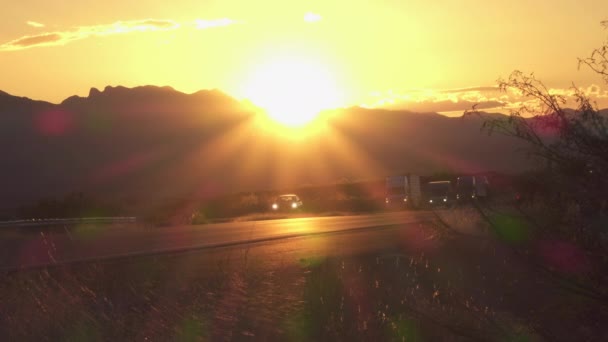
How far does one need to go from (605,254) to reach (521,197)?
1981 mm

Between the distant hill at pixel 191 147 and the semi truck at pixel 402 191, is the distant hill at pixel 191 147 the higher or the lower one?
the higher one

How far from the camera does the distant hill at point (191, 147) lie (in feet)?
386

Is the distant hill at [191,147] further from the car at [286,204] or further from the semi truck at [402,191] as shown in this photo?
the semi truck at [402,191]

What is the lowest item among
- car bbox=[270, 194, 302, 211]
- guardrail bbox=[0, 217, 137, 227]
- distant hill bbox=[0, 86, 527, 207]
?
car bbox=[270, 194, 302, 211]

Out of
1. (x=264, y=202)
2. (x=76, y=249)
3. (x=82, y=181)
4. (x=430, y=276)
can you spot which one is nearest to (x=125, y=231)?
(x=76, y=249)

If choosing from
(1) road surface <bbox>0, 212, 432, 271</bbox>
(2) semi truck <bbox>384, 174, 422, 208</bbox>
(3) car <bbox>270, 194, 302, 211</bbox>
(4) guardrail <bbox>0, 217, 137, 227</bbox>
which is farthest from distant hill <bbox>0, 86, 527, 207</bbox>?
(1) road surface <bbox>0, 212, 432, 271</bbox>

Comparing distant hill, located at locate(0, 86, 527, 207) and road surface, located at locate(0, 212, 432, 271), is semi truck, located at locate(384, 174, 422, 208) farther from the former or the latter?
distant hill, located at locate(0, 86, 527, 207)

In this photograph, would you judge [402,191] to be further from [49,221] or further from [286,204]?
[49,221]

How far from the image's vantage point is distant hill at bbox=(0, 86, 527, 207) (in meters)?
118

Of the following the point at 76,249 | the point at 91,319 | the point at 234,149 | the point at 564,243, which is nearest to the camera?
the point at 564,243

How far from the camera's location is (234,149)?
479ft

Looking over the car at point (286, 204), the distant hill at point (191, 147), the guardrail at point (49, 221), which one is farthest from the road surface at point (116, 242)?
the distant hill at point (191, 147)

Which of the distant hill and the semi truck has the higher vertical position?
the distant hill

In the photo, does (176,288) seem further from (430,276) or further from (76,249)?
(76,249)
